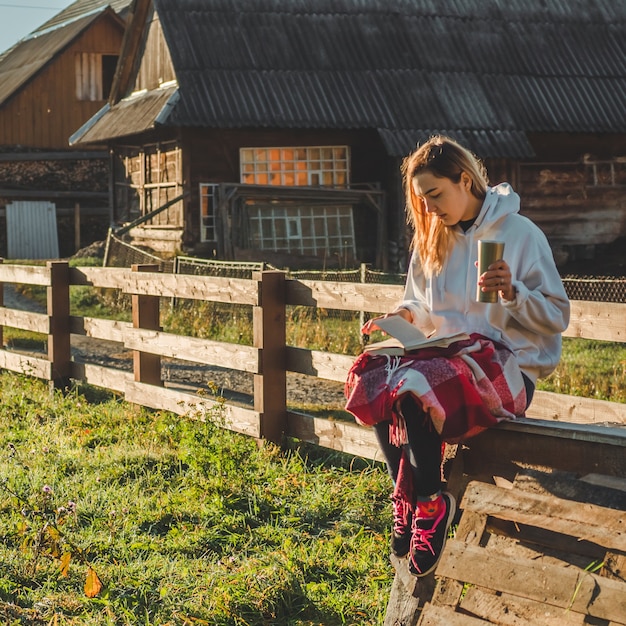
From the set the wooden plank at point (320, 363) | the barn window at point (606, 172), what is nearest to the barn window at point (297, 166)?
the barn window at point (606, 172)

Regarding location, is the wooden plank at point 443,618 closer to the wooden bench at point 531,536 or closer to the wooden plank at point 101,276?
the wooden bench at point 531,536

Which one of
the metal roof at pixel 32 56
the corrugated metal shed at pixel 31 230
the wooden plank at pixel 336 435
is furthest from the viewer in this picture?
the metal roof at pixel 32 56

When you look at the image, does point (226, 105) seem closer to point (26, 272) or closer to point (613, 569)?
point (26, 272)

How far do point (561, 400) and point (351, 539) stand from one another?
126 cm

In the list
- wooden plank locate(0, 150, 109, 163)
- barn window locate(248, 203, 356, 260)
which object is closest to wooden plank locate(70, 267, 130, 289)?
barn window locate(248, 203, 356, 260)

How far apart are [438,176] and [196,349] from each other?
133 inches

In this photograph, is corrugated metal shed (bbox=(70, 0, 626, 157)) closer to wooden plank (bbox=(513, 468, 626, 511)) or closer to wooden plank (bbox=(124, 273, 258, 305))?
wooden plank (bbox=(124, 273, 258, 305))

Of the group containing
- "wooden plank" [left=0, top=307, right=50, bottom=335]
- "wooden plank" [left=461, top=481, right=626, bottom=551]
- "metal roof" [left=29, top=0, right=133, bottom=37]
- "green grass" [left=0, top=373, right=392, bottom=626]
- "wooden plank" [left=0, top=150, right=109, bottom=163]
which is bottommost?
"green grass" [left=0, top=373, right=392, bottom=626]

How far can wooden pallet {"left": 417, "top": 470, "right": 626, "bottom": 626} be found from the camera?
9.65 feet

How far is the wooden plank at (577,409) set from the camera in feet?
15.6

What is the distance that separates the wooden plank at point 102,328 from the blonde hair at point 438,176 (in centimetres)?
399

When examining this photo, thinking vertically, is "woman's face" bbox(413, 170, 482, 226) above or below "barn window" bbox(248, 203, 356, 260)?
above

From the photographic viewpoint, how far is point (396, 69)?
20203 mm

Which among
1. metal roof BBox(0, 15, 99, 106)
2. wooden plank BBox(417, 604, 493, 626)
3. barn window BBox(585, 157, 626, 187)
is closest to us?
wooden plank BBox(417, 604, 493, 626)
